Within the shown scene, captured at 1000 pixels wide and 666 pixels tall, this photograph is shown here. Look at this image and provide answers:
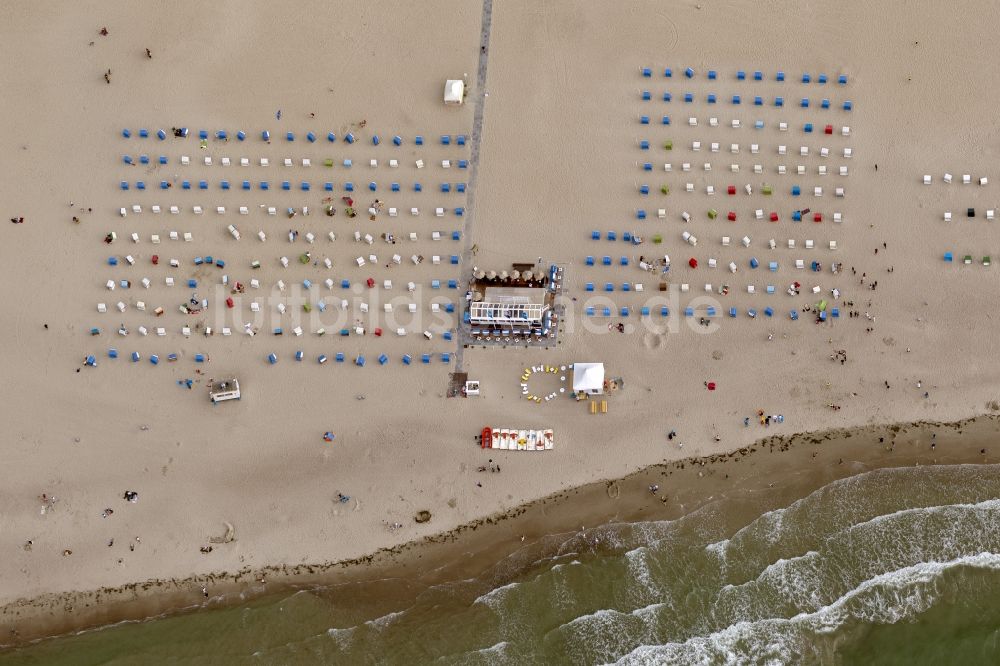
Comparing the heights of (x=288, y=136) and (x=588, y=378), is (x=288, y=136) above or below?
above

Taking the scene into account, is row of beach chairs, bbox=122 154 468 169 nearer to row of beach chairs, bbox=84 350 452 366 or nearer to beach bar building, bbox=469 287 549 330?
beach bar building, bbox=469 287 549 330

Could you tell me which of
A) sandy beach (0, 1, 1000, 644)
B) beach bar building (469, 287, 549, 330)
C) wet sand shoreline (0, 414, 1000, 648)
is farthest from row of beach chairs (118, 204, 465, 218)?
wet sand shoreline (0, 414, 1000, 648)

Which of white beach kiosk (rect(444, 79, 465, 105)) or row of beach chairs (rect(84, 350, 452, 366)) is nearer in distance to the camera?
row of beach chairs (rect(84, 350, 452, 366))

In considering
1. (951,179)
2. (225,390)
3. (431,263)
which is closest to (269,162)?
(431,263)

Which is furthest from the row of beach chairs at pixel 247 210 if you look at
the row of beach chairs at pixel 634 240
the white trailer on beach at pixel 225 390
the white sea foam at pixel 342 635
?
the white sea foam at pixel 342 635

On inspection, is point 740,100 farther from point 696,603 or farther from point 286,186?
point 696,603

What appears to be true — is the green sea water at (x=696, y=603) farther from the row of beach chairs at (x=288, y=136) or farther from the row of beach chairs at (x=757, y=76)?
the row of beach chairs at (x=288, y=136)
